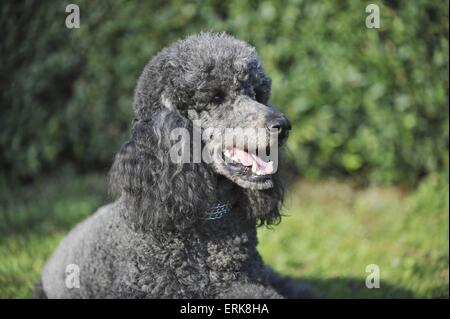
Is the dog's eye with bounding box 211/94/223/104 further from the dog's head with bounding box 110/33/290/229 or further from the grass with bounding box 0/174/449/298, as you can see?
the grass with bounding box 0/174/449/298

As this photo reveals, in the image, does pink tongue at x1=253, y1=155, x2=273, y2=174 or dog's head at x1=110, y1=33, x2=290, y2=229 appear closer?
dog's head at x1=110, y1=33, x2=290, y2=229

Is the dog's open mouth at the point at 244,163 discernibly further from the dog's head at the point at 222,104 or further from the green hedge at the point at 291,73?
the green hedge at the point at 291,73

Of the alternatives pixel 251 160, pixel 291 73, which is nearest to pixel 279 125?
pixel 251 160

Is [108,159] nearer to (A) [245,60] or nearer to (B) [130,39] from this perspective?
(B) [130,39]

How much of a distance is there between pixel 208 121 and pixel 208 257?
59 cm

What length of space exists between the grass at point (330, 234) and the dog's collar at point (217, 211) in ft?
3.68

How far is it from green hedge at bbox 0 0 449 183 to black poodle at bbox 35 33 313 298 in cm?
210

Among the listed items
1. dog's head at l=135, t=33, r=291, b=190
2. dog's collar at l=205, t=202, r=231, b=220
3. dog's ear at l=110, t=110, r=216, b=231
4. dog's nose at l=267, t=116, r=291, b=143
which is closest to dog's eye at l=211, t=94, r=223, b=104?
dog's head at l=135, t=33, r=291, b=190

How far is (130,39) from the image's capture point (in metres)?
4.89

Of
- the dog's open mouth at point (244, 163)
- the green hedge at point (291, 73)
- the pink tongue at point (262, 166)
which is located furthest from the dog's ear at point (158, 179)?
the green hedge at point (291, 73)

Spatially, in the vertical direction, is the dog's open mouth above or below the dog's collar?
above

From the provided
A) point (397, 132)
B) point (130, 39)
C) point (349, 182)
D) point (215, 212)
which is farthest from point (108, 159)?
point (215, 212)

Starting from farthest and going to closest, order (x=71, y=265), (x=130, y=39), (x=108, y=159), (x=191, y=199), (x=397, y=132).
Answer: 1. (x=108, y=159)
2. (x=130, y=39)
3. (x=397, y=132)
4. (x=71, y=265)
5. (x=191, y=199)

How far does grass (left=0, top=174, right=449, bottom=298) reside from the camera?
3.59 metres
